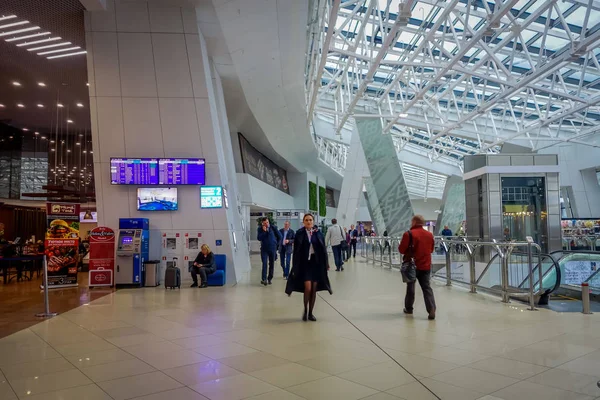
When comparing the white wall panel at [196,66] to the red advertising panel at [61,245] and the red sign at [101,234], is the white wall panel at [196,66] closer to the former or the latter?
the red sign at [101,234]

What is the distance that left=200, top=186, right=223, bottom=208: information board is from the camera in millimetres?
11672

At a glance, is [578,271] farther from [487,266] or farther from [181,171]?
[181,171]

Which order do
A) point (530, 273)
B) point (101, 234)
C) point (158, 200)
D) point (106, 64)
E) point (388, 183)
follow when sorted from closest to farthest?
point (530, 273) < point (106, 64) < point (101, 234) < point (158, 200) < point (388, 183)

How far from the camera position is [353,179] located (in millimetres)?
25266

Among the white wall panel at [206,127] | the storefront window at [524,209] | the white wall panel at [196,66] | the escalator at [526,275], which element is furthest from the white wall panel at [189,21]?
the storefront window at [524,209]

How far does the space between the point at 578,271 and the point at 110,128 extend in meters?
10.9

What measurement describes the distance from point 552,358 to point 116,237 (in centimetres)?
993

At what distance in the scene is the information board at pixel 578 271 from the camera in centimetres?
944

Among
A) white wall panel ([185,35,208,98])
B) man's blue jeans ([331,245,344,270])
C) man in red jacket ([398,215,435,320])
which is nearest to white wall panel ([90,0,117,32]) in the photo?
white wall panel ([185,35,208,98])

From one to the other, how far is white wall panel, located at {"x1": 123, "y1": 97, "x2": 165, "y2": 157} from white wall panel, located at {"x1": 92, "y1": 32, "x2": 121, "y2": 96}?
0.42 metres

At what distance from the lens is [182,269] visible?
1186 cm

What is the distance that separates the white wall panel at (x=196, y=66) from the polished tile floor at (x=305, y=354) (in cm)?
558

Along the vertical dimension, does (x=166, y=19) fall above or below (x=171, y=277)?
above

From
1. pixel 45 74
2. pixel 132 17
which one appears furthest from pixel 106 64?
pixel 45 74
